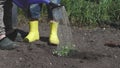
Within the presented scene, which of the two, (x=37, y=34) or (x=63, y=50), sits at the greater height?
(x=37, y=34)

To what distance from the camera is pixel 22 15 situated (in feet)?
20.1

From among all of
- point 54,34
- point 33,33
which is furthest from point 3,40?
point 54,34

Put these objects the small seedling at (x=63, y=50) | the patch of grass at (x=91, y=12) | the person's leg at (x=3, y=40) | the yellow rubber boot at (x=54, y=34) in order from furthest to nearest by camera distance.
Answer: the patch of grass at (x=91, y=12)
the yellow rubber boot at (x=54, y=34)
the person's leg at (x=3, y=40)
the small seedling at (x=63, y=50)

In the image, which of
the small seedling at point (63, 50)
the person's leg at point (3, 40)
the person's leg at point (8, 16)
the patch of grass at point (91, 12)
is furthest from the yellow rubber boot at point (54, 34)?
the patch of grass at point (91, 12)

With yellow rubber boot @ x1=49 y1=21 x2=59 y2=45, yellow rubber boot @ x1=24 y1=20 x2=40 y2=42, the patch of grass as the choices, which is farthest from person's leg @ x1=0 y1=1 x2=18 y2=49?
the patch of grass

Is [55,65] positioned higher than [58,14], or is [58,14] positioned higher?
[58,14]

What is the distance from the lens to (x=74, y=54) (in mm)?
4918

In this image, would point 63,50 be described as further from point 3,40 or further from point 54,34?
point 3,40

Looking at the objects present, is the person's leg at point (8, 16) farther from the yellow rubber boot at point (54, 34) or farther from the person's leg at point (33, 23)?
the yellow rubber boot at point (54, 34)

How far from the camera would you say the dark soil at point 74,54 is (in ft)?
15.1

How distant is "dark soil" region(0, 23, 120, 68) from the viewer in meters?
4.61

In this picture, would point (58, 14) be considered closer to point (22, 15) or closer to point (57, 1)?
point (57, 1)

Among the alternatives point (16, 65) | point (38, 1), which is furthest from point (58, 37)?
point (16, 65)

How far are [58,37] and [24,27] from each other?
30.4 inches
